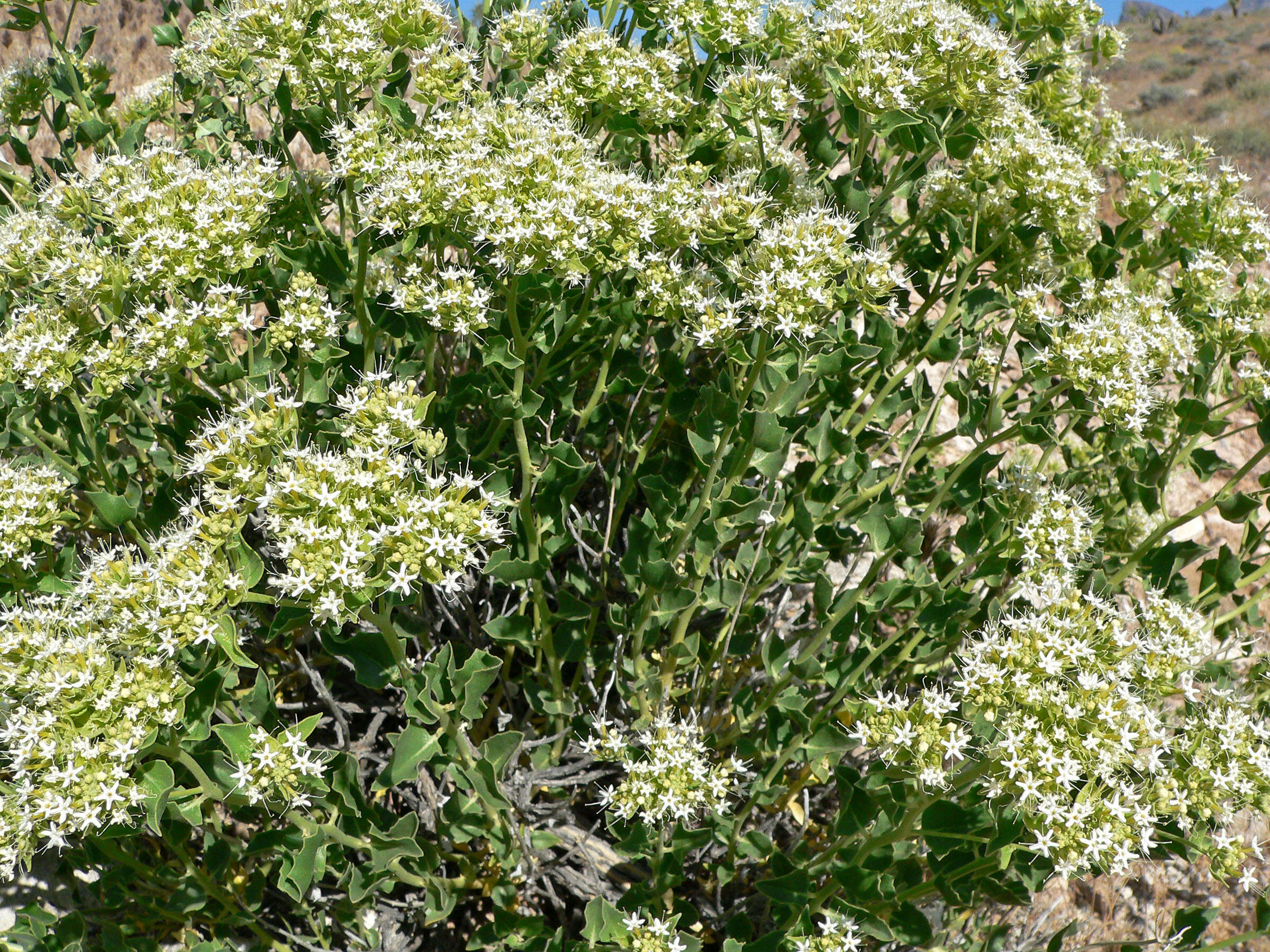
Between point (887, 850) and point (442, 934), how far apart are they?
1.68 m

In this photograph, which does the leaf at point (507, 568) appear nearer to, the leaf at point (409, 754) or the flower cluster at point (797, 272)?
the leaf at point (409, 754)

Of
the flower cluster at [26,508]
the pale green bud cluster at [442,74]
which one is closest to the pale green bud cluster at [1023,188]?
the pale green bud cluster at [442,74]

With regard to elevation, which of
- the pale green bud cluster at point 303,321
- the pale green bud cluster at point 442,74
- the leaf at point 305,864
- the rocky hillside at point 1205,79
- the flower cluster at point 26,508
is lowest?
the leaf at point 305,864

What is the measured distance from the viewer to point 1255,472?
648cm

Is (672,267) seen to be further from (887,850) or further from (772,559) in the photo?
(887,850)

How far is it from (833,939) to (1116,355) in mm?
2036

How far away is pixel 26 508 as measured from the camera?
281 centimetres

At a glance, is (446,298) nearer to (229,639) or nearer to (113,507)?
(229,639)

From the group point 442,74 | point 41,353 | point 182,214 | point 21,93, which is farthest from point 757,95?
point 21,93

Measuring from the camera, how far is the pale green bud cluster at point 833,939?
261 cm

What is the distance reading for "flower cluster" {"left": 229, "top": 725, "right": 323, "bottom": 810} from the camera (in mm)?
2354

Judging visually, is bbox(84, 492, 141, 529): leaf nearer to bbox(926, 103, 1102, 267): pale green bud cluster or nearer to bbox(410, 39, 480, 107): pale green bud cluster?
bbox(410, 39, 480, 107): pale green bud cluster

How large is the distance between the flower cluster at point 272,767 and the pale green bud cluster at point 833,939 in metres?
1.44

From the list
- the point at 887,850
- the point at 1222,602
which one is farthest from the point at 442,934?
the point at 1222,602
